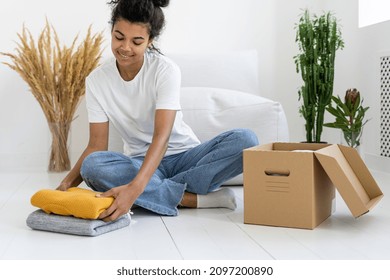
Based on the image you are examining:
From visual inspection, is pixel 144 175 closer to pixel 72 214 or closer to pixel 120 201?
pixel 120 201

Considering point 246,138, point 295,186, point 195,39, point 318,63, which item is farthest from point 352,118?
point 295,186

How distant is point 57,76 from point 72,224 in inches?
77.0

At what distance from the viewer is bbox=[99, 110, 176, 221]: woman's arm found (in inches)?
83.7

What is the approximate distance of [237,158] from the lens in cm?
Answer: 249

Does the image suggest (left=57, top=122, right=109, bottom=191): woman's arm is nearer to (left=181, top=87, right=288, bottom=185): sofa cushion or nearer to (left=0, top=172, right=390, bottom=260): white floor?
(left=0, top=172, right=390, bottom=260): white floor

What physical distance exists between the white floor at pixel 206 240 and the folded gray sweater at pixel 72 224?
23 mm

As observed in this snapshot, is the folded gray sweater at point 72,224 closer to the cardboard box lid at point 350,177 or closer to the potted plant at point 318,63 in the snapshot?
the cardboard box lid at point 350,177

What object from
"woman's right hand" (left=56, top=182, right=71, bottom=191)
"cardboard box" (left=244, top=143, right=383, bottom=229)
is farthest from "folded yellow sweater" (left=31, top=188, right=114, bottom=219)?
"cardboard box" (left=244, top=143, right=383, bottom=229)

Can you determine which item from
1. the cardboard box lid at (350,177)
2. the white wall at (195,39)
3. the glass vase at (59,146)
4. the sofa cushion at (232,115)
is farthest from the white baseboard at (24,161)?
the cardboard box lid at (350,177)

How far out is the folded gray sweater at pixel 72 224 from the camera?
6.90ft
